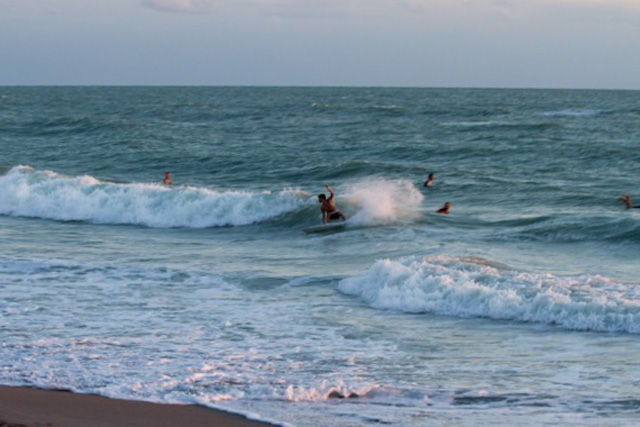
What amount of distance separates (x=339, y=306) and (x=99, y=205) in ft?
45.0

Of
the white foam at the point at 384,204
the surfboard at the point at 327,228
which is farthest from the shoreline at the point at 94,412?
the white foam at the point at 384,204

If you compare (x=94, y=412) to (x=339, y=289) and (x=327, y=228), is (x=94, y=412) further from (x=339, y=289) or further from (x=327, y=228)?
(x=327, y=228)

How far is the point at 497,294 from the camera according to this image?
40.3 feet

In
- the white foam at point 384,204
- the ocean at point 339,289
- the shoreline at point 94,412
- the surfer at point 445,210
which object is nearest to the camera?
the shoreline at point 94,412

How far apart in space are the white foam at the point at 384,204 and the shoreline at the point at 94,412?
1292cm

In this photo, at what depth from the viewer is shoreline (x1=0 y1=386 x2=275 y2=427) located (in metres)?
7.15

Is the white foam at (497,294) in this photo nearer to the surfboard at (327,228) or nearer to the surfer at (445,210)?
the surfboard at (327,228)

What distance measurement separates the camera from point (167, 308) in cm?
1195

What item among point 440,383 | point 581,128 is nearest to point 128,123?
point 581,128

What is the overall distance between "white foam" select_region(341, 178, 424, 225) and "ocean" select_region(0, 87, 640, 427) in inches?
3.5

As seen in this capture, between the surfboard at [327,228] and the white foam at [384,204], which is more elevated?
the white foam at [384,204]

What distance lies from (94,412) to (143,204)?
55.7 ft

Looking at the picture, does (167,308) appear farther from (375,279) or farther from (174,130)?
(174,130)

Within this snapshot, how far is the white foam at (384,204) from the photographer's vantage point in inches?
819
